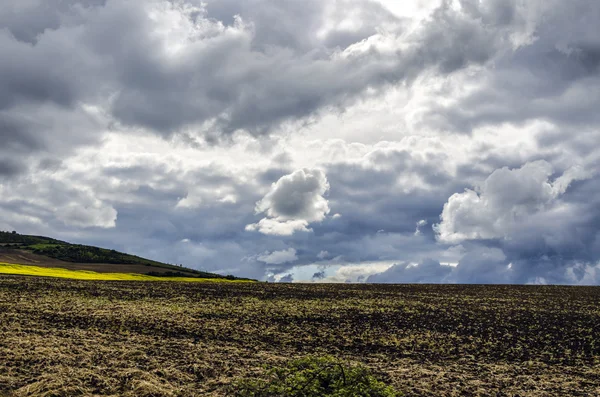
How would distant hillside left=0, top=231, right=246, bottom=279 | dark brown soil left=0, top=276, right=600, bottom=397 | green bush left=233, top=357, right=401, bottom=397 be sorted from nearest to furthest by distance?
green bush left=233, top=357, right=401, bottom=397 < dark brown soil left=0, top=276, right=600, bottom=397 < distant hillside left=0, top=231, right=246, bottom=279

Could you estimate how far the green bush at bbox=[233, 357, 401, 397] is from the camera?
12945 mm

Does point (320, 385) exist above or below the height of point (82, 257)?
below

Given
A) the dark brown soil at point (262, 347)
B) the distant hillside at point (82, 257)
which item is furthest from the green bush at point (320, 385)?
the distant hillside at point (82, 257)

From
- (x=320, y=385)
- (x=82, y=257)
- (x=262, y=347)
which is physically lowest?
(x=262, y=347)

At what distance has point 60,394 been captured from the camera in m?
13.2

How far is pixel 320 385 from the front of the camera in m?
13.5

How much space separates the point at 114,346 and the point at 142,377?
562 cm

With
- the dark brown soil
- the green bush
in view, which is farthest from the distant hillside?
the green bush

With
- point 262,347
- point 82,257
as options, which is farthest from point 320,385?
point 82,257

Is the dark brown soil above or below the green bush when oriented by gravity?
below

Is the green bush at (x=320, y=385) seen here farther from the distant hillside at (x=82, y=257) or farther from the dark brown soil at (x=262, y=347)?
the distant hillside at (x=82, y=257)

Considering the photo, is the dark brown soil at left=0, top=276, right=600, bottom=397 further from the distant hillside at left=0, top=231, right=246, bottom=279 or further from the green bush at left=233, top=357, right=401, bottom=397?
the distant hillside at left=0, top=231, right=246, bottom=279

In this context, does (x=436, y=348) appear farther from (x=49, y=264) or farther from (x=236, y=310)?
(x=49, y=264)

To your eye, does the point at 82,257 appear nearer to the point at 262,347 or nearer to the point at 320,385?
the point at 262,347
